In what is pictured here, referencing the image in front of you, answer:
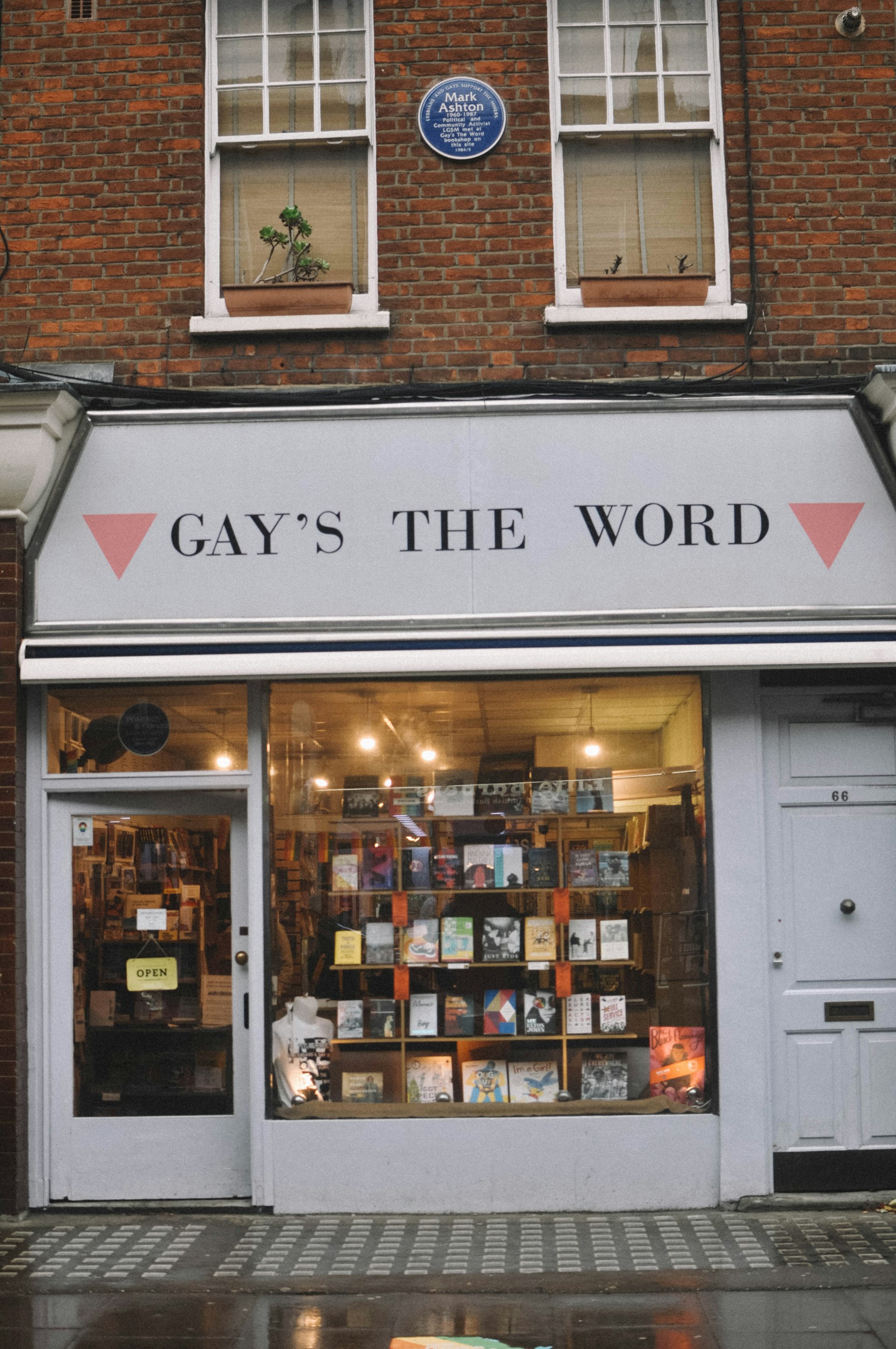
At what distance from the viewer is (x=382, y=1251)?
643cm

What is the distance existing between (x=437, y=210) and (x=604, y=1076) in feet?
16.3

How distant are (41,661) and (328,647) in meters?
1.54

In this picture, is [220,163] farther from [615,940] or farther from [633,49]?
[615,940]

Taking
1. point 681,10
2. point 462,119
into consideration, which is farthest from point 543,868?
point 681,10

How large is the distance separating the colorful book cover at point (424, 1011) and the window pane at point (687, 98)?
17.2ft

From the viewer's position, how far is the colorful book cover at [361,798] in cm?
749

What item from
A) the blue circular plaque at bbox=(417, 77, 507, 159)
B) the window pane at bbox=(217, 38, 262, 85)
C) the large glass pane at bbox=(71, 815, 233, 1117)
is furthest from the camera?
the window pane at bbox=(217, 38, 262, 85)

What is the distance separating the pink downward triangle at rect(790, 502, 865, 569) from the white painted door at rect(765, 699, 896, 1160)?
0.85 metres

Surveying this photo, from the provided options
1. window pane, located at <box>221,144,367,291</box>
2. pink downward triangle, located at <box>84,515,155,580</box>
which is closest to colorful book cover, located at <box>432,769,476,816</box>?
pink downward triangle, located at <box>84,515,155,580</box>

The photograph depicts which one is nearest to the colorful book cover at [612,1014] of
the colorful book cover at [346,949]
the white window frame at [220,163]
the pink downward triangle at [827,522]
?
the colorful book cover at [346,949]

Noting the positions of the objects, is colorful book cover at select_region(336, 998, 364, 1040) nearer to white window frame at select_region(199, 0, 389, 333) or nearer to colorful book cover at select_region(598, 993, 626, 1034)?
colorful book cover at select_region(598, 993, 626, 1034)

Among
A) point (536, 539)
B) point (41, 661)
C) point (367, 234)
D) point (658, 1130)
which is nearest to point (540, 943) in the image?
point (658, 1130)

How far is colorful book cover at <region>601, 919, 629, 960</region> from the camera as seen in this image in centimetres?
741

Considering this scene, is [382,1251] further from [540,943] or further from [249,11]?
[249,11]
